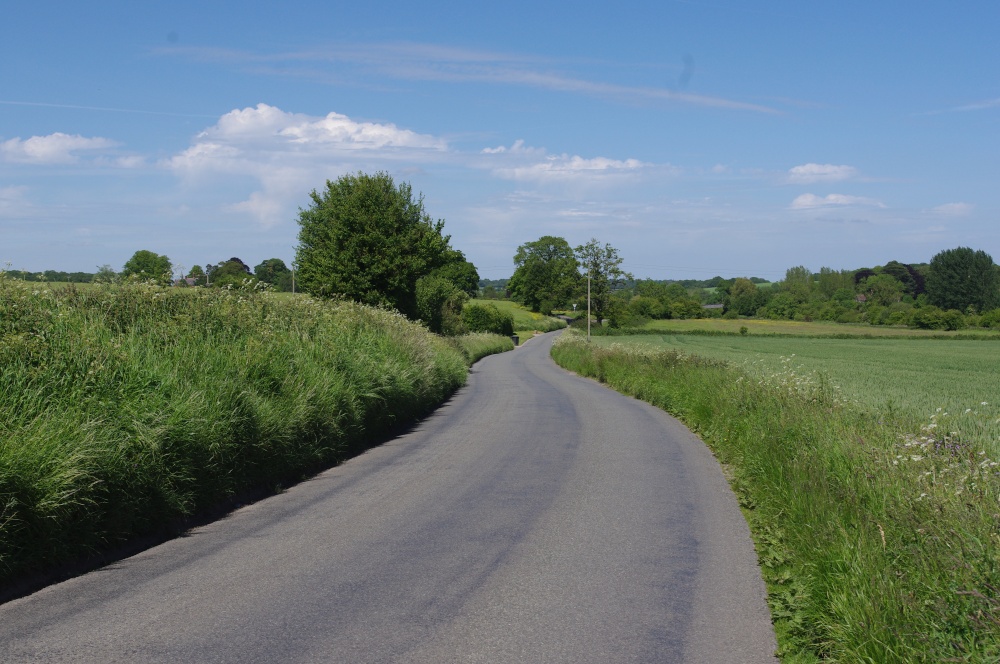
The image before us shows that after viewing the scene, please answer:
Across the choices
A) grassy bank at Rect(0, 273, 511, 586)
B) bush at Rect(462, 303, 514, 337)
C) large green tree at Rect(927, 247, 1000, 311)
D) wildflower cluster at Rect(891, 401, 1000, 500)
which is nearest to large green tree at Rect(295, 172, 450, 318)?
grassy bank at Rect(0, 273, 511, 586)

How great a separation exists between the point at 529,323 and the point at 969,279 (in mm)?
67489

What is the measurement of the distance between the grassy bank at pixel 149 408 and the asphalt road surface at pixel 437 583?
482mm

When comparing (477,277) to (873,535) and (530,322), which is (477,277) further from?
(873,535)

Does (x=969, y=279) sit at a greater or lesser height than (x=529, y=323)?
greater

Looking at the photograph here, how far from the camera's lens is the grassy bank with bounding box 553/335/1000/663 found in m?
4.39

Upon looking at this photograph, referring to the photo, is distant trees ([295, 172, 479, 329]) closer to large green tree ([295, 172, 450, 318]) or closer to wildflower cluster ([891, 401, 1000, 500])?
large green tree ([295, 172, 450, 318])

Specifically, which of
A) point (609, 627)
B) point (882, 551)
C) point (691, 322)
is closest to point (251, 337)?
point (609, 627)

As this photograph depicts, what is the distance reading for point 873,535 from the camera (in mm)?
5918

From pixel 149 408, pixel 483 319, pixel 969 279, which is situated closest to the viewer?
pixel 149 408

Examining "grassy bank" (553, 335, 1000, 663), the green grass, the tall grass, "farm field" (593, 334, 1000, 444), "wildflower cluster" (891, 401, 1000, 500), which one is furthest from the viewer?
the tall grass

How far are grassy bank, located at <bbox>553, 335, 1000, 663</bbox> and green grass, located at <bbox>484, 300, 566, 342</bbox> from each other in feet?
340

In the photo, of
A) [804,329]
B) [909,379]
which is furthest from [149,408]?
[804,329]

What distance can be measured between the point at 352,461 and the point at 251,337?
257 centimetres

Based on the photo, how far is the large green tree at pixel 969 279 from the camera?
400ft
